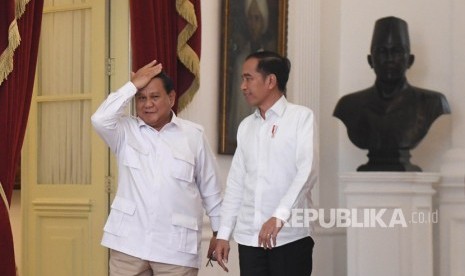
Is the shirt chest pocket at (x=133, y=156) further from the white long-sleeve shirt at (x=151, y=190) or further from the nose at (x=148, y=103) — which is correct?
the nose at (x=148, y=103)

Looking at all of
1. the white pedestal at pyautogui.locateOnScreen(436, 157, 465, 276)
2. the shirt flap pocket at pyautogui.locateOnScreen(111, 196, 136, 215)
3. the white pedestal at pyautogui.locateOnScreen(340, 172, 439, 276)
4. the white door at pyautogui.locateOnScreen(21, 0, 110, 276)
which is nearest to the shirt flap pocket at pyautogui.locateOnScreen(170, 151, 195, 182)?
the shirt flap pocket at pyautogui.locateOnScreen(111, 196, 136, 215)

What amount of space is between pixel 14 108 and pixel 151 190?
3.22ft

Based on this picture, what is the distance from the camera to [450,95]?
24.8 ft

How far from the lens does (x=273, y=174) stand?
3883 millimetres

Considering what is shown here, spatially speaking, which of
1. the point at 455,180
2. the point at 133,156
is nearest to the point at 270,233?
the point at 133,156

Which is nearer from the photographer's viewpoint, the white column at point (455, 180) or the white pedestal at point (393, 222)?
the white pedestal at point (393, 222)

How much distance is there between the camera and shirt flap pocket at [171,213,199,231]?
12.8ft

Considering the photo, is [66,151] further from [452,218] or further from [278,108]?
[452,218]

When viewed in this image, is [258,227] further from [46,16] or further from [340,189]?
[340,189]

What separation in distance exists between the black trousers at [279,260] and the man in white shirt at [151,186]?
0.28 metres

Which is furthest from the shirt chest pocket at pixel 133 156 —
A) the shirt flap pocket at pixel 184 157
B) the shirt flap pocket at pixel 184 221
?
the shirt flap pocket at pixel 184 221

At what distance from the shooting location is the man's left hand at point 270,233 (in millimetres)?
3605

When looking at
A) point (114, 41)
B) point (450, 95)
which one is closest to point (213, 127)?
point (114, 41)

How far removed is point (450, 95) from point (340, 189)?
139cm
